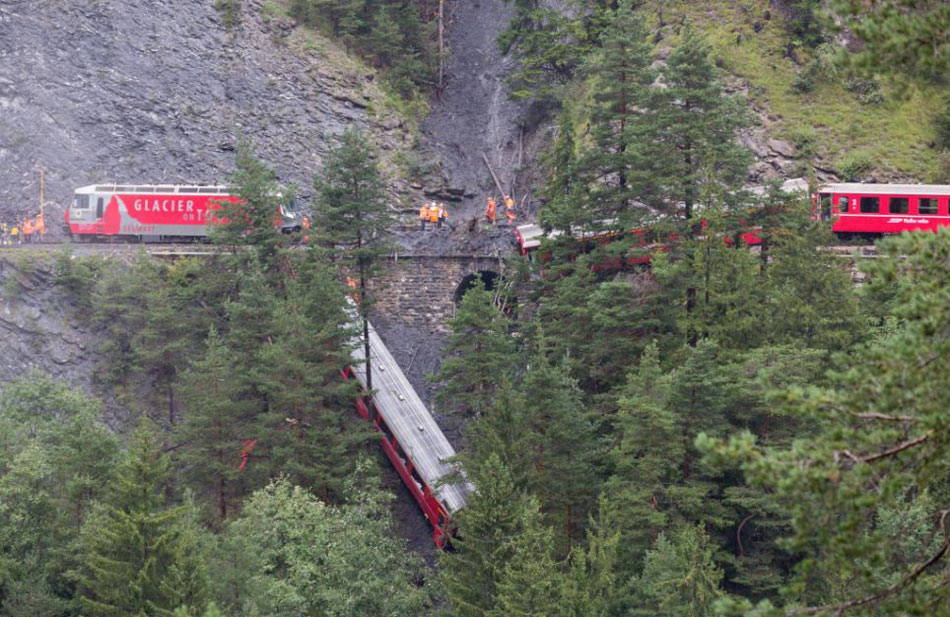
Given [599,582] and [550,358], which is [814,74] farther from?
[599,582]

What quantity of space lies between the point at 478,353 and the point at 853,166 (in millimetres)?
19075

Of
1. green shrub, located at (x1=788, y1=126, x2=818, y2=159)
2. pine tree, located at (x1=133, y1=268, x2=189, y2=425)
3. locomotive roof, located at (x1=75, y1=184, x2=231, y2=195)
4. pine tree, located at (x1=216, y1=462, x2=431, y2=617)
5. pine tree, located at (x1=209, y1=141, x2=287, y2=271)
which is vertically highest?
green shrub, located at (x1=788, y1=126, x2=818, y2=159)

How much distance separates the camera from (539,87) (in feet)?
167

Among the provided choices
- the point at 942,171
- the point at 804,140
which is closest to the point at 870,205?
the point at 942,171

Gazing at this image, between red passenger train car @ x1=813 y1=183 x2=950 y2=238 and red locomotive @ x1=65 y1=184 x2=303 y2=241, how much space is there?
21.4m

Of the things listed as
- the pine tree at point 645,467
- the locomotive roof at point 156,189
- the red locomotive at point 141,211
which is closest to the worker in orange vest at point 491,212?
the red locomotive at point 141,211

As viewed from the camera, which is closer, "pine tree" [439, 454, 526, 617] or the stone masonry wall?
"pine tree" [439, 454, 526, 617]

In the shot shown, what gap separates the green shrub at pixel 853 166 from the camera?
39906 mm

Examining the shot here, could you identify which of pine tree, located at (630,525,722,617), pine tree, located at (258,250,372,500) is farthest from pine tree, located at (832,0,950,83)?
pine tree, located at (258,250,372,500)

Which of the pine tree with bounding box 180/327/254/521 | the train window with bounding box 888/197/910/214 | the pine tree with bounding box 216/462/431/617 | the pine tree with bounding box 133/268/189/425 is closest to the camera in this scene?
Answer: the pine tree with bounding box 216/462/431/617

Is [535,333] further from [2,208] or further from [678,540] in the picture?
[2,208]

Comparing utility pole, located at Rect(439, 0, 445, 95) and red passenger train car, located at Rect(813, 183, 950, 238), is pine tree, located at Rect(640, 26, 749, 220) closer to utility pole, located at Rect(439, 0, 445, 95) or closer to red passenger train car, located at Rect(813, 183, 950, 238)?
red passenger train car, located at Rect(813, 183, 950, 238)

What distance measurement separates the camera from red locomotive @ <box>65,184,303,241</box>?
41969 millimetres

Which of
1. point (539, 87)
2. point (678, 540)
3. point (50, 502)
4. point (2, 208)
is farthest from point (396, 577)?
point (539, 87)
